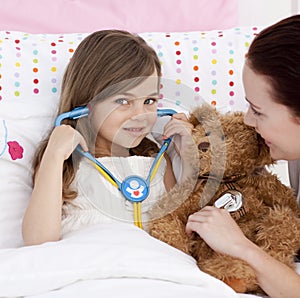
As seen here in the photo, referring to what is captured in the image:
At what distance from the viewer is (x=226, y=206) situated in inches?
50.5

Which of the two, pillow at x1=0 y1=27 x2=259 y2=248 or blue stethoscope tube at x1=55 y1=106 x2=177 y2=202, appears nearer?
blue stethoscope tube at x1=55 y1=106 x2=177 y2=202

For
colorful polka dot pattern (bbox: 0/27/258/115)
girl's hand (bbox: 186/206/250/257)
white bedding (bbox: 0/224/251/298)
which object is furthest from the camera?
colorful polka dot pattern (bbox: 0/27/258/115)

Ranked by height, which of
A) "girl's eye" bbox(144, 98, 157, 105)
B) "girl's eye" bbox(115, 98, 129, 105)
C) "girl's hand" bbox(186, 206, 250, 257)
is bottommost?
"girl's hand" bbox(186, 206, 250, 257)

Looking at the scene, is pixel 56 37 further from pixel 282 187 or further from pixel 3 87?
pixel 282 187

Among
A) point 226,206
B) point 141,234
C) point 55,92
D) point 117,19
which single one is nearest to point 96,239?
point 141,234

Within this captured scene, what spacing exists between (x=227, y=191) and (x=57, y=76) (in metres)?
0.59

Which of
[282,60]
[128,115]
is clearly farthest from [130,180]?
[282,60]

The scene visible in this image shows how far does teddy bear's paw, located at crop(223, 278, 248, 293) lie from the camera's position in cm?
115

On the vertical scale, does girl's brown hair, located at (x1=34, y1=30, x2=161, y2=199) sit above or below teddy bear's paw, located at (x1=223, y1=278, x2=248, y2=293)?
above

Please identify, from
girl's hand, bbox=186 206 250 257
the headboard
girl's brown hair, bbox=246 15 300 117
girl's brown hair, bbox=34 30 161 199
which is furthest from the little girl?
the headboard

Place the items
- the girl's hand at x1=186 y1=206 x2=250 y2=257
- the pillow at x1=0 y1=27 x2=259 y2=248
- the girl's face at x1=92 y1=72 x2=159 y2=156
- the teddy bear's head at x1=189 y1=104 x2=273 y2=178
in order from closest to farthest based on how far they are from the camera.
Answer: the girl's hand at x1=186 y1=206 x2=250 y2=257, the teddy bear's head at x1=189 y1=104 x2=273 y2=178, the girl's face at x1=92 y1=72 x2=159 y2=156, the pillow at x1=0 y1=27 x2=259 y2=248

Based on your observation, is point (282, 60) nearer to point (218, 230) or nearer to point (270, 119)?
point (270, 119)

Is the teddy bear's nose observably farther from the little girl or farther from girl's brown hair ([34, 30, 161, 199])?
girl's brown hair ([34, 30, 161, 199])

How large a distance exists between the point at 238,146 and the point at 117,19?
79 cm
